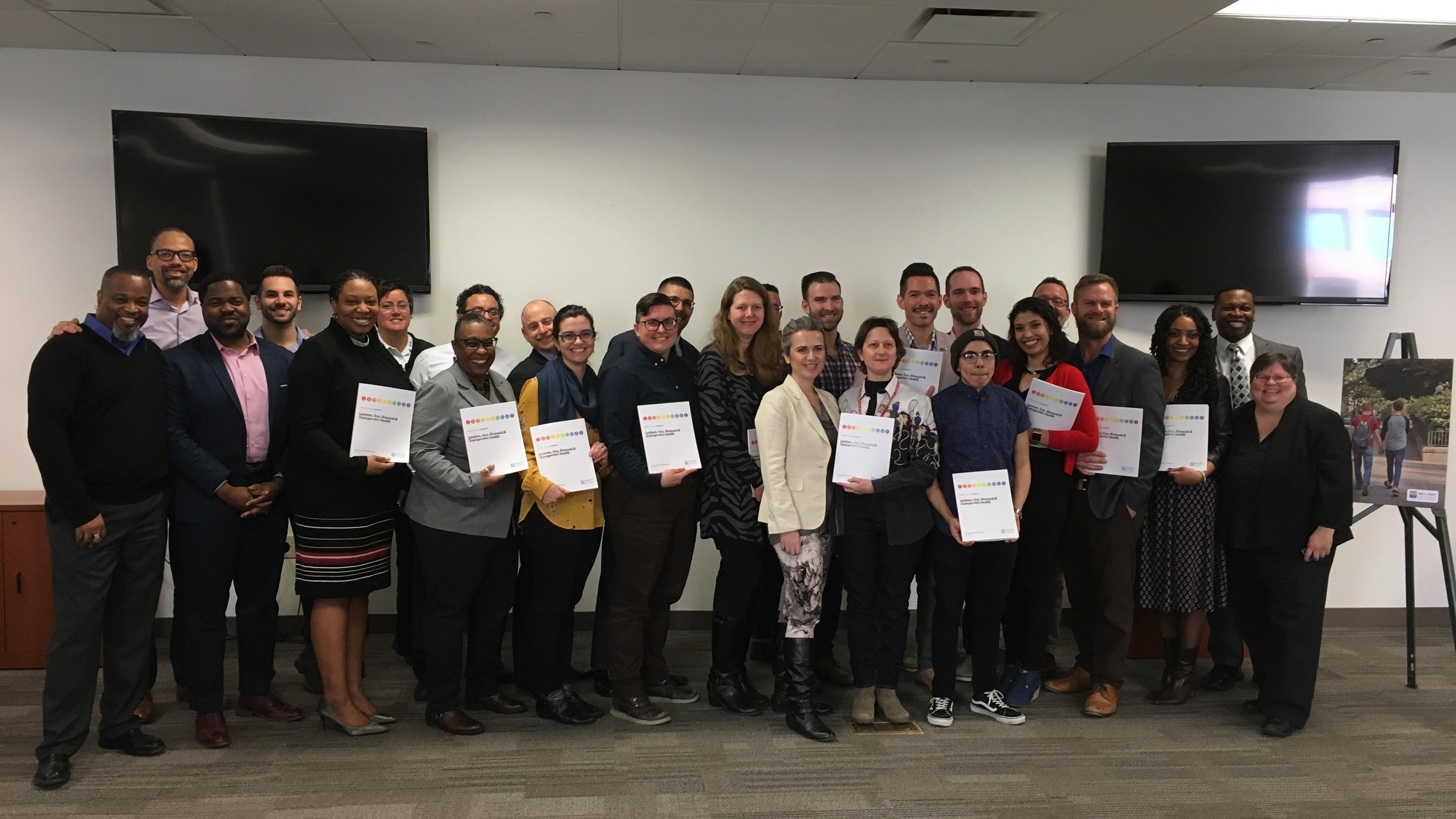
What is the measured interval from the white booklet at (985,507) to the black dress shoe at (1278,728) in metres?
1.36

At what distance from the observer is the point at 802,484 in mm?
3168

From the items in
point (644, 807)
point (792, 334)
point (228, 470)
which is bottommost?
point (644, 807)

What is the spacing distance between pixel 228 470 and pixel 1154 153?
480 cm

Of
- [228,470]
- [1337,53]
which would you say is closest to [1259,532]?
[1337,53]

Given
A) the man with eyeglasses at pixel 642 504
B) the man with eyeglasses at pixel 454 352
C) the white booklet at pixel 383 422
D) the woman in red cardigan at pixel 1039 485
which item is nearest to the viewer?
the white booklet at pixel 383 422

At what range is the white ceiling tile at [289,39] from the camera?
4.07 meters

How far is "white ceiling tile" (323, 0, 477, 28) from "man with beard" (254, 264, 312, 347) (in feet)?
3.91

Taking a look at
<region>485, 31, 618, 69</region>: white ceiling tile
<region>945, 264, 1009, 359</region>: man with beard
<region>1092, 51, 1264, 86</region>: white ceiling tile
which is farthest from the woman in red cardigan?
<region>485, 31, 618, 69</region>: white ceiling tile

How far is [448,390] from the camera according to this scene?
124 inches

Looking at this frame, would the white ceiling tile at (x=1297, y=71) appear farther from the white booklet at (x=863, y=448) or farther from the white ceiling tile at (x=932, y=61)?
the white booklet at (x=863, y=448)

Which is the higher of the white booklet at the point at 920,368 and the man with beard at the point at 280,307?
the man with beard at the point at 280,307

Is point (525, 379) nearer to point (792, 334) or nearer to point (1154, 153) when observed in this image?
point (792, 334)

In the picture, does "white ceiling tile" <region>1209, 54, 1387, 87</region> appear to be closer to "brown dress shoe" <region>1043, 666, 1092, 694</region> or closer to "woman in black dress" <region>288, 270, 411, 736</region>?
"brown dress shoe" <region>1043, 666, 1092, 694</region>

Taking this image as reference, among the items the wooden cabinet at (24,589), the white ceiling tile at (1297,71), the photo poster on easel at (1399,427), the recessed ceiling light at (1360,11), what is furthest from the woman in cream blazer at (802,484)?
the wooden cabinet at (24,589)
